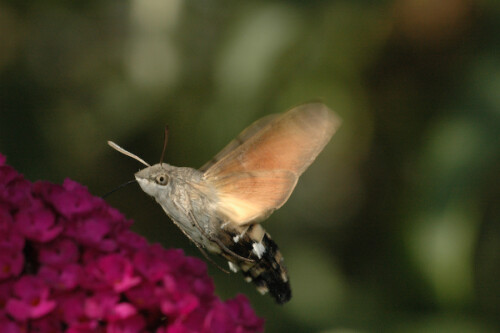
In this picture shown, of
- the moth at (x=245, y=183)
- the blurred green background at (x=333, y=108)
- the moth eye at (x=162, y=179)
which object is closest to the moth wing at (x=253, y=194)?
the moth at (x=245, y=183)

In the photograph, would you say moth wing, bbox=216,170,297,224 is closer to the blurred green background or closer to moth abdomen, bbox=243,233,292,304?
moth abdomen, bbox=243,233,292,304

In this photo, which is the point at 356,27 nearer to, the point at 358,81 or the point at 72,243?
the point at 358,81

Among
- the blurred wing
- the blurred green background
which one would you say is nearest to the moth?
the blurred wing

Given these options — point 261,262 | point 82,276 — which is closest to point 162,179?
point 261,262

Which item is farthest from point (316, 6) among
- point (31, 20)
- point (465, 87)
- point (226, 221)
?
point (226, 221)

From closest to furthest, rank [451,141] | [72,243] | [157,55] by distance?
[72,243] → [451,141] → [157,55]
